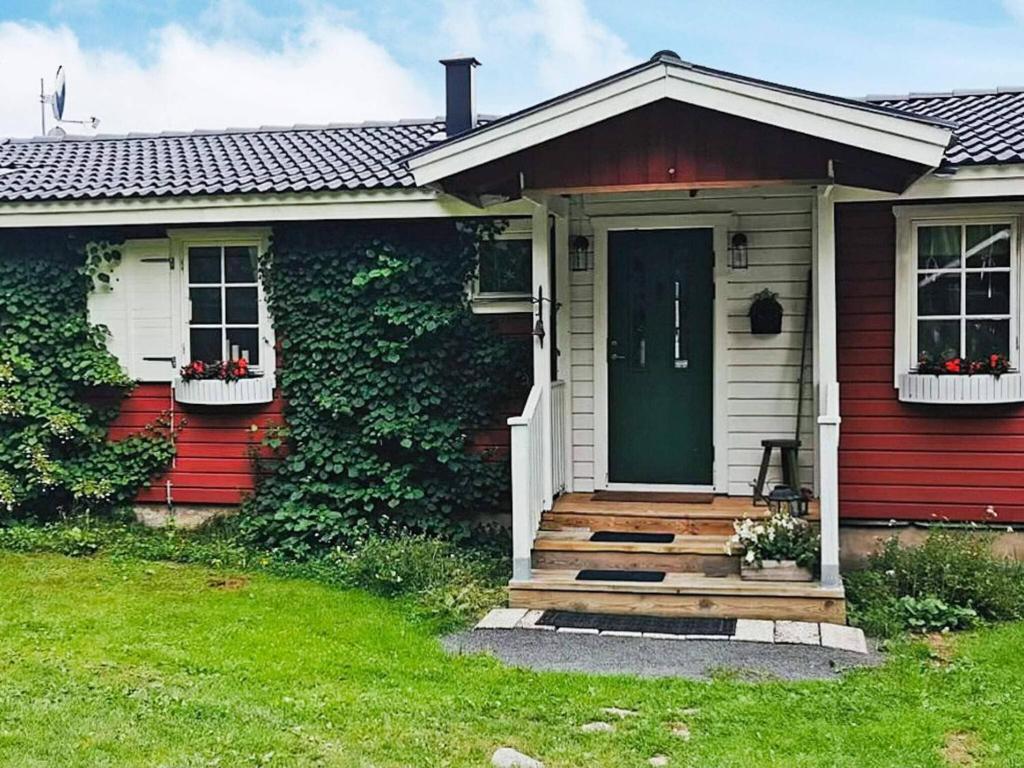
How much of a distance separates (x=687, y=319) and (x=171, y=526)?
14.6 feet

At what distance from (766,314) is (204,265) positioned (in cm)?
443

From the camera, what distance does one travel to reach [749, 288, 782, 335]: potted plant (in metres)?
7.61

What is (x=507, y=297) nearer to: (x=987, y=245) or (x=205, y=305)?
(x=205, y=305)

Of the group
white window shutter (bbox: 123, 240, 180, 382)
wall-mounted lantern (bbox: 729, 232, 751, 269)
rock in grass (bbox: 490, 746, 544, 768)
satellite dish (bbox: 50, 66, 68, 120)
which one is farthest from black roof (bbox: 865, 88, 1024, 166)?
satellite dish (bbox: 50, 66, 68, 120)

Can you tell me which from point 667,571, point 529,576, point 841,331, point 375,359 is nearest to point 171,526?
point 375,359

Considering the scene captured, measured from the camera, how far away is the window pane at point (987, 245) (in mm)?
7281

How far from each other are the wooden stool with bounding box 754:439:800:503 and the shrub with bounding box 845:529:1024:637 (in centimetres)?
81

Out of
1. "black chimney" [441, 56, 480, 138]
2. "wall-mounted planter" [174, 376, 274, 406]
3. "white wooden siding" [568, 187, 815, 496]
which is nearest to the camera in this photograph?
"white wooden siding" [568, 187, 815, 496]

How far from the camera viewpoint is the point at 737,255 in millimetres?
7746

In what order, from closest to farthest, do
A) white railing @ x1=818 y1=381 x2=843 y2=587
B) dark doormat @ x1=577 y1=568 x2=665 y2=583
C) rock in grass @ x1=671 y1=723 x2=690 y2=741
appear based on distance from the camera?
1. rock in grass @ x1=671 y1=723 x2=690 y2=741
2. white railing @ x1=818 y1=381 x2=843 y2=587
3. dark doormat @ x1=577 y1=568 x2=665 y2=583

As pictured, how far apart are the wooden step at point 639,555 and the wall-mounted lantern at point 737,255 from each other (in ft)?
6.69

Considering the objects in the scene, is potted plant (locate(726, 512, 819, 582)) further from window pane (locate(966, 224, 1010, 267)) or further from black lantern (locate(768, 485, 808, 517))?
window pane (locate(966, 224, 1010, 267))

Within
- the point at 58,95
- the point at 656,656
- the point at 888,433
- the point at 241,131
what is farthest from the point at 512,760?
the point at 58,95

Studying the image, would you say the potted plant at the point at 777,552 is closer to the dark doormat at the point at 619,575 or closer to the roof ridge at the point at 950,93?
the dark doormat at the point at 619,575
